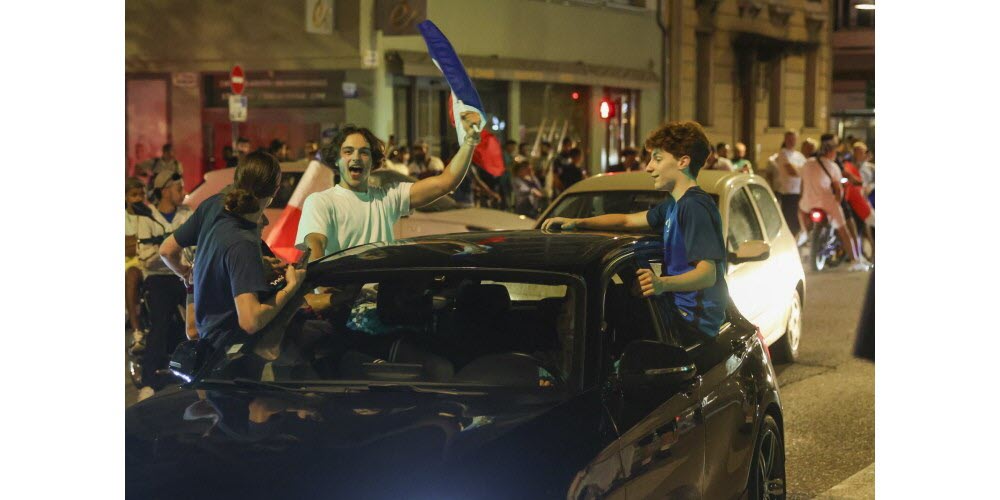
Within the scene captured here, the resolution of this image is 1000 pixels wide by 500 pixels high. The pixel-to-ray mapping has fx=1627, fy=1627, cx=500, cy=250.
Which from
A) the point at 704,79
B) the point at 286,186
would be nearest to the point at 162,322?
the point at 286,186

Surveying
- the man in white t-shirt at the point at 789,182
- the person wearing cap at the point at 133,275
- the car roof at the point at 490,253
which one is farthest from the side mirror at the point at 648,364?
the man in white t-shirt at the point at 789,182

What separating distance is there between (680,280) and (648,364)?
3.41 feet

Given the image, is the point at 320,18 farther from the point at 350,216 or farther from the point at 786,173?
the point at 350,216

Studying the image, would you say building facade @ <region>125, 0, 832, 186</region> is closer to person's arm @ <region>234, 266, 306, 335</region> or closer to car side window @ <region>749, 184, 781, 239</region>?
car side window @ <region>749, 184, 781, 239</region>

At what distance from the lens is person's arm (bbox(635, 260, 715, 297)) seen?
→ 19.4ft

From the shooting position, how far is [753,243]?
27.2ft

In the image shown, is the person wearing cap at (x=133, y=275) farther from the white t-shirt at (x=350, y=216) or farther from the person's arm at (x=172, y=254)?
the white t-shirt at (x=350, y=216)

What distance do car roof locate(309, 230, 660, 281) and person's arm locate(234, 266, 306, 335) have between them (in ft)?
0.23

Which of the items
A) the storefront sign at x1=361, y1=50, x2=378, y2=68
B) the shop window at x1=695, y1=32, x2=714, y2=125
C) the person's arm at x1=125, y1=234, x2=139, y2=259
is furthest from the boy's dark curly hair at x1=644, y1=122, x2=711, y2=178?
the shop window at x1=695, y1=32, x2=714, y2=125

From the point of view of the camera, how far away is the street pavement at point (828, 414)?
25.9 feet
